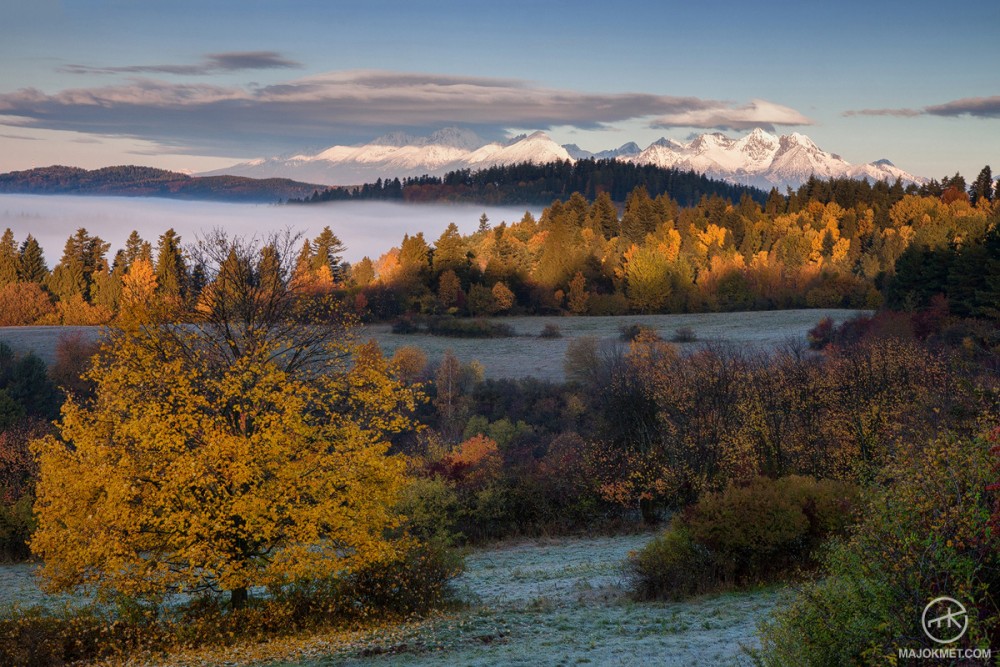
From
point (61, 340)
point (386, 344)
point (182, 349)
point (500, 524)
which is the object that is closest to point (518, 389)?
point (386, 344)

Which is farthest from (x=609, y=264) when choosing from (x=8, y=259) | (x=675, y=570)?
(x=675, y=570)

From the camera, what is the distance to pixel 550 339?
3863 inches

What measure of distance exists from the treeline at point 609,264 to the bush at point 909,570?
68.1 metres

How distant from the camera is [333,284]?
4072 inches

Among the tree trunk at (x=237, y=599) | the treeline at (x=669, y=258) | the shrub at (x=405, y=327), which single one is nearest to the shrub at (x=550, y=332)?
the treeline at (x=669, y=258)

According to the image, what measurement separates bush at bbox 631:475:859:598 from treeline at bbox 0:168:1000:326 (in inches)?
2257

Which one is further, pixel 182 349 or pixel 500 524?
pixel 500 524

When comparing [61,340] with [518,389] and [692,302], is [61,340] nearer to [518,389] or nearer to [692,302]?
[518,389]

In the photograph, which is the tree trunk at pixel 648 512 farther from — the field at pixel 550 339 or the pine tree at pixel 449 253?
the pine tree at pixel 449 253

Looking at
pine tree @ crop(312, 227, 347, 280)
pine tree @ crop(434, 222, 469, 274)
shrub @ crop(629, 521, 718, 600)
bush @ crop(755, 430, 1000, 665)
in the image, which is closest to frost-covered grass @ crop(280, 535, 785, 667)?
shrub @ crop(629, 521, 718, 600)

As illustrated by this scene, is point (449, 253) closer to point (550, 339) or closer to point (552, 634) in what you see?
point (550, 339)

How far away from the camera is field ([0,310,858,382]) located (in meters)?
85.3

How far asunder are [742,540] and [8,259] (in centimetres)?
10479

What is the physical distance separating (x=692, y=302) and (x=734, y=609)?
320 ft
